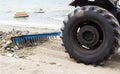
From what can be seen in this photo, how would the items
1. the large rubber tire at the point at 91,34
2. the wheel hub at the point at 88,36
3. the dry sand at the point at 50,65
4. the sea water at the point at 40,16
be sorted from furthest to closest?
the sea water at the point at 40,16, the wheel hub at the point at 88,36, the large rubber tire at the point at 91,34, the dry sand at the point at 50,65

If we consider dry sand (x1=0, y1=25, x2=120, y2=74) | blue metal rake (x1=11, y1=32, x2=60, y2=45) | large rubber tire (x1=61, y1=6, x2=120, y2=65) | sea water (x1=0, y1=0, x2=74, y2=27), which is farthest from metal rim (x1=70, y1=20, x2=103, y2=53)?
sea water (x1=0, y1=0, x2=74, y2=27)

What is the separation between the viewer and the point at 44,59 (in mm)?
5602

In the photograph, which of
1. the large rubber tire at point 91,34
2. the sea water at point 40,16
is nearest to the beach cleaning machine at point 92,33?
the large rubber tire at point 91,34

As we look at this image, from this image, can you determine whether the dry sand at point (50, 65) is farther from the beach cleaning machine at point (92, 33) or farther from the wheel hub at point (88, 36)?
the wheel hub at point (88, 36)

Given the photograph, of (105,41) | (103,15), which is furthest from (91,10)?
(105,41)

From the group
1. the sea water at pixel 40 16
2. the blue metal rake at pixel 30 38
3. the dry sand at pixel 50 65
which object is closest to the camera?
the dry sand at pixel 50 65

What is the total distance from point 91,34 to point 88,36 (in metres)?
0.08

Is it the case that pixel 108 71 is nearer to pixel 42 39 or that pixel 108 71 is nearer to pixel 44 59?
pixel 44 59

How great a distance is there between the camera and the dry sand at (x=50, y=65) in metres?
4.90

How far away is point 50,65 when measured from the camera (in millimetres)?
5207

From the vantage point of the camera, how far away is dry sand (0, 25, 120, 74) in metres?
4.90

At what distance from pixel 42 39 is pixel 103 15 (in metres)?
2.20

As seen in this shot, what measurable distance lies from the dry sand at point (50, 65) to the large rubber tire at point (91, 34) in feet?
0.65

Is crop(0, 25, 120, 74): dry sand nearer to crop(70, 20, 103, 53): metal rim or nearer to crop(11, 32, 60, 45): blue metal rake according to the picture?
crop(70, 20, 103, 53): metal rim
